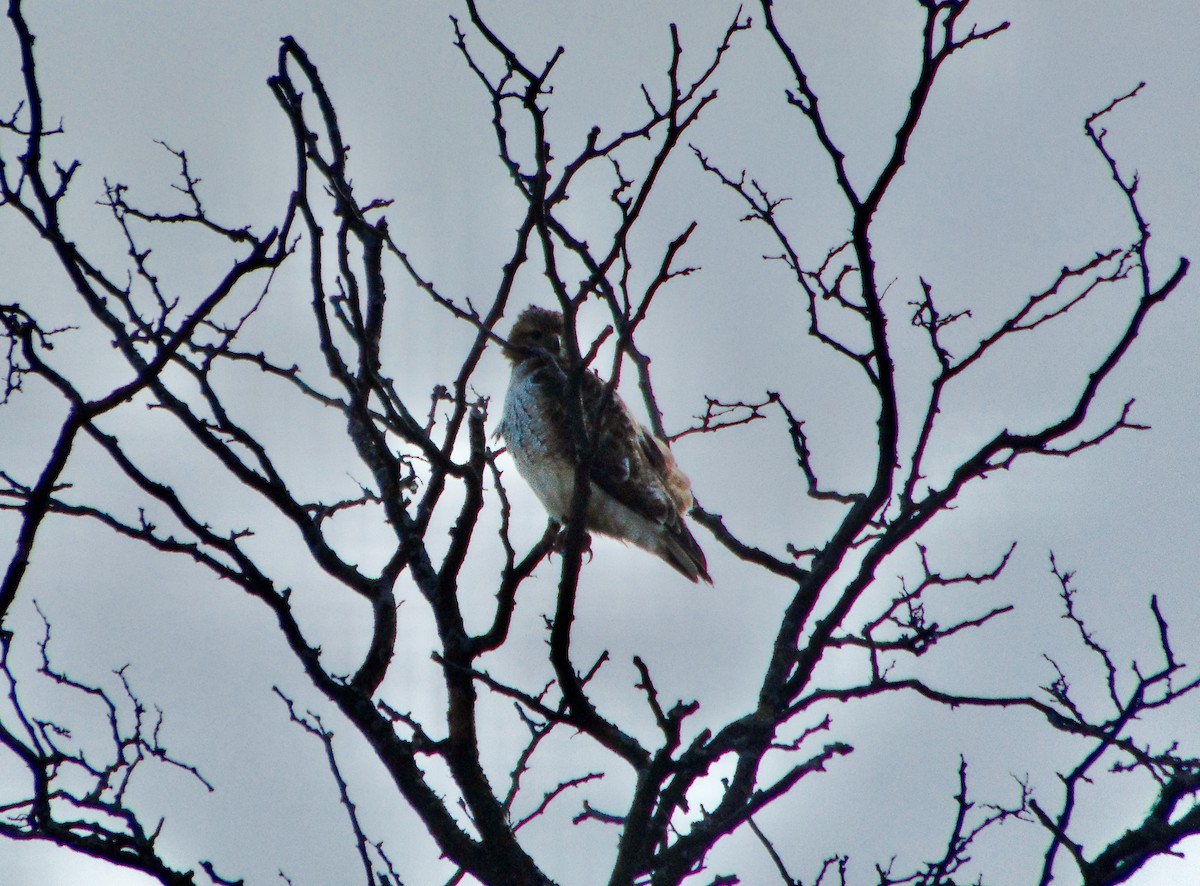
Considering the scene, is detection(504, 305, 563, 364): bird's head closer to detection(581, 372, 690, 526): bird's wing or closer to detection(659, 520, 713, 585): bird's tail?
detection(581, 372, 690, 526): bird's wing

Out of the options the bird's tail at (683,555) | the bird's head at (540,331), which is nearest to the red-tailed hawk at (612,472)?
the bird's tail at (683,555)

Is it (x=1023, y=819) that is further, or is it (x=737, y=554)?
(x=737, y=554)

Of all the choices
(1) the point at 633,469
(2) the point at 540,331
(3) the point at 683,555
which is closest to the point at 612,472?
(1) the point at 633,469

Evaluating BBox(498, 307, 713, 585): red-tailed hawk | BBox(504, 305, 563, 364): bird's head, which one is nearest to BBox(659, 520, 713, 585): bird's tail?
BBox(498, 307, 713, 585): red-tailed hawk

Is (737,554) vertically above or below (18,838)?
above

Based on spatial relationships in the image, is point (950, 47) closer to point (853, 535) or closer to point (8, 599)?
point (853, 535)

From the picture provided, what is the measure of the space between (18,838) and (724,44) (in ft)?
10.3

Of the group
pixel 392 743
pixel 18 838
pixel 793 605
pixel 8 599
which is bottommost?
pixel 18 838

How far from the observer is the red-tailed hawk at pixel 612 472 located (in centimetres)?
588

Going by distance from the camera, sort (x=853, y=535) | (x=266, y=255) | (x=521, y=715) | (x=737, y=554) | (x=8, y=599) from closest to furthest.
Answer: (x=8, y=599), (x=266, y=255), (x=853, y=535), (x=521, y=715), (x=737, y=554)

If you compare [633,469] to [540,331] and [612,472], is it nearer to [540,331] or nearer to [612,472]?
[612,472]

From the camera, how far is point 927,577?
4.13 meters

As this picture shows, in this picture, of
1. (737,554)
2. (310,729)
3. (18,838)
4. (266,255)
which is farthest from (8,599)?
(737,554)

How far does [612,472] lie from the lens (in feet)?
19.5
